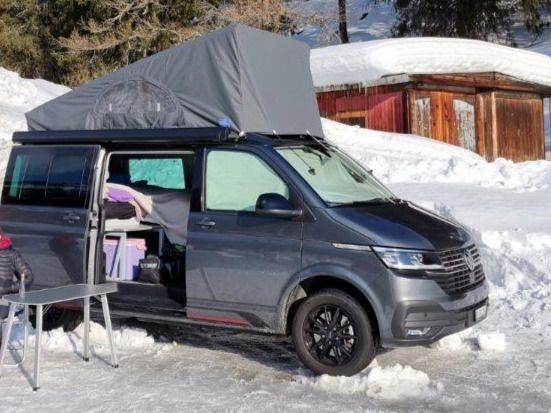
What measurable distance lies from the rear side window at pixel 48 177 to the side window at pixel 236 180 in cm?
143

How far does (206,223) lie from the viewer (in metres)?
6.88

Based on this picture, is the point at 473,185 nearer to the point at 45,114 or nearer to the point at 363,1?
the point at 45,114

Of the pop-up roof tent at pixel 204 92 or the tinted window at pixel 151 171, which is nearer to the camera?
the pop-up roof tent at pixel 204 92

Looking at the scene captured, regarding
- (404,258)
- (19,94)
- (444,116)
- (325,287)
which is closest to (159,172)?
(325,287)

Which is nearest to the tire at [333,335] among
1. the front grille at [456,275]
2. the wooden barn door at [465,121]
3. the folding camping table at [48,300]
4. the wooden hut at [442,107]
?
the front grille at [456,275]

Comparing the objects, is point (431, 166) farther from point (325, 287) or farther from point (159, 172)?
point (325, 287)

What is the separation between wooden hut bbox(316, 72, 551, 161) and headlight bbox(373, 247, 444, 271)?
15.1 metres

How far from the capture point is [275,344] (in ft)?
25.3

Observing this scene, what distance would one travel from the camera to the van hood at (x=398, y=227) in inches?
244

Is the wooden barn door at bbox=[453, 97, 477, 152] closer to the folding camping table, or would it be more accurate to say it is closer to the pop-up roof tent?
the pop-up roof tent

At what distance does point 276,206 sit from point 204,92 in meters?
1.90

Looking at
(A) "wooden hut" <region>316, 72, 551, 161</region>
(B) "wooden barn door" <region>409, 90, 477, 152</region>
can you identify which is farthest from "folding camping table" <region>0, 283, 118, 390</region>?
(B) "wooden barn door" <region>409, 90, 477, 152</region>

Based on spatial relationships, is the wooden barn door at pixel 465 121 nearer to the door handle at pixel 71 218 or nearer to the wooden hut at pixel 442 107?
the wooden hut at pixel 442 107

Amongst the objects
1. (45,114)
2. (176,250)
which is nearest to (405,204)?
(176,250)
